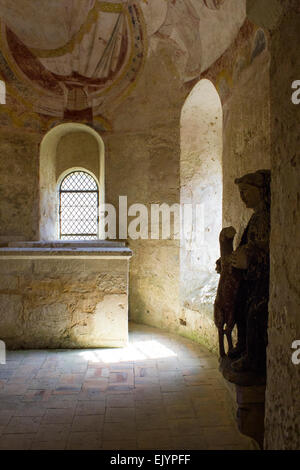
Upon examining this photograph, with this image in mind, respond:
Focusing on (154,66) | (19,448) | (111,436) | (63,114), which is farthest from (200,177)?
(19,448)

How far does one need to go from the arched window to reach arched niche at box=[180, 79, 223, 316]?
8.67 feet

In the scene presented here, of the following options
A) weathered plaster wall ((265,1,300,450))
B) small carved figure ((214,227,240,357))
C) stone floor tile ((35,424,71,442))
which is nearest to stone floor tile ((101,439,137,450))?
stone floor tile ((35,424,71,442))

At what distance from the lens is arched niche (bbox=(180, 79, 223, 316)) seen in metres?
5.56

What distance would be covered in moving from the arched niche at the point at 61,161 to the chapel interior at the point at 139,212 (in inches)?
1.7

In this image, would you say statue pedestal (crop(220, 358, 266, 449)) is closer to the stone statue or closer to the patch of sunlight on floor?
the stone statue

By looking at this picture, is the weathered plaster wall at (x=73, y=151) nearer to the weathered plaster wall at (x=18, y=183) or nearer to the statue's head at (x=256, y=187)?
the weathered plaster wall at (x=18, y=183)

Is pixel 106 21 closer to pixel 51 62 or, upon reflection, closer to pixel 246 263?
pixel 51 62

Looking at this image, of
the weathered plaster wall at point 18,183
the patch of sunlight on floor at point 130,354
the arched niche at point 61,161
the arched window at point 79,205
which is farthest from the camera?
the arched window at point 79,205

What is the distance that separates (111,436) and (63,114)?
5.38 metres

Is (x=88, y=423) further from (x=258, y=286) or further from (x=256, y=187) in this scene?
(x=256, y=187)

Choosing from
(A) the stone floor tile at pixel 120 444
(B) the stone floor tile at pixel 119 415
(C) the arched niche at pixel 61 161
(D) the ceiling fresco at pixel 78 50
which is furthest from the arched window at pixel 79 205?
(A) the stone floor tile at pixel 120 444

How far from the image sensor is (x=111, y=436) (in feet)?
9.61

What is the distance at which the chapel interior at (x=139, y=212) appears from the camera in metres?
1.83

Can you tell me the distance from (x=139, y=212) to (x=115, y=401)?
3.62 m
